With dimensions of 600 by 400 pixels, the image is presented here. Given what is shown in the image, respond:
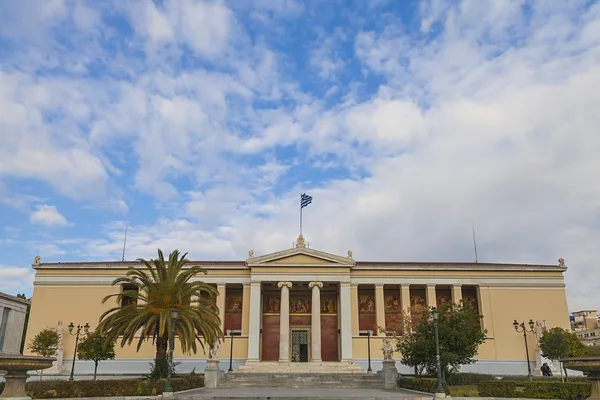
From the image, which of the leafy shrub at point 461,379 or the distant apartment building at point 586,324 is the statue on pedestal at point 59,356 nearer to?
the leafy shrub at point 461,379

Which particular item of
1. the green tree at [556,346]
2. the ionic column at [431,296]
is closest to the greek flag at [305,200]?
the ionic column at [431,296]

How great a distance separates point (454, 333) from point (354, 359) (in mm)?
16336

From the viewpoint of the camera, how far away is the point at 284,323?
142 ft

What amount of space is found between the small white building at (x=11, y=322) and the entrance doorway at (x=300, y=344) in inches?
1043

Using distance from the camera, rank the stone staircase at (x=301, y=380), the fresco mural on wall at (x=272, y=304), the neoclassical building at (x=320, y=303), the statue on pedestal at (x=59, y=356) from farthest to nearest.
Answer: the fresco mural on wall at (x=272, y=304) < the neoclassical building at (x=320, y=303) < the statue on pedestal at (x=59, y=356) < the stone staircase at (x=301, y=380)

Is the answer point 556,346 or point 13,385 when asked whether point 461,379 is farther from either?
point 13,385

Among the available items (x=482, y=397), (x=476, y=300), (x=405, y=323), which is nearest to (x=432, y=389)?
(x=482, y=397)

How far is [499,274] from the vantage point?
45.3 meters

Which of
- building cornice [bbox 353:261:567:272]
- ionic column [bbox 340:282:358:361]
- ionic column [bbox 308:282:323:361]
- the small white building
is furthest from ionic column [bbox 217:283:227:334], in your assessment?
the small white building

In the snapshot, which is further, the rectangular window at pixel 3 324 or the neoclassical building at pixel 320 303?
the rectangular window at pixel 3 324

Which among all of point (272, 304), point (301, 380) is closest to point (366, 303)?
point (272, 304)

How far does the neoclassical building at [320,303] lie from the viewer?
4275 centimetres

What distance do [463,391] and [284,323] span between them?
2005cm

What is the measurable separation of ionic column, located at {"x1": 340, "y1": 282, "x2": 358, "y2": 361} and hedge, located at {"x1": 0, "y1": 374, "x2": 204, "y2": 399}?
2086cm
